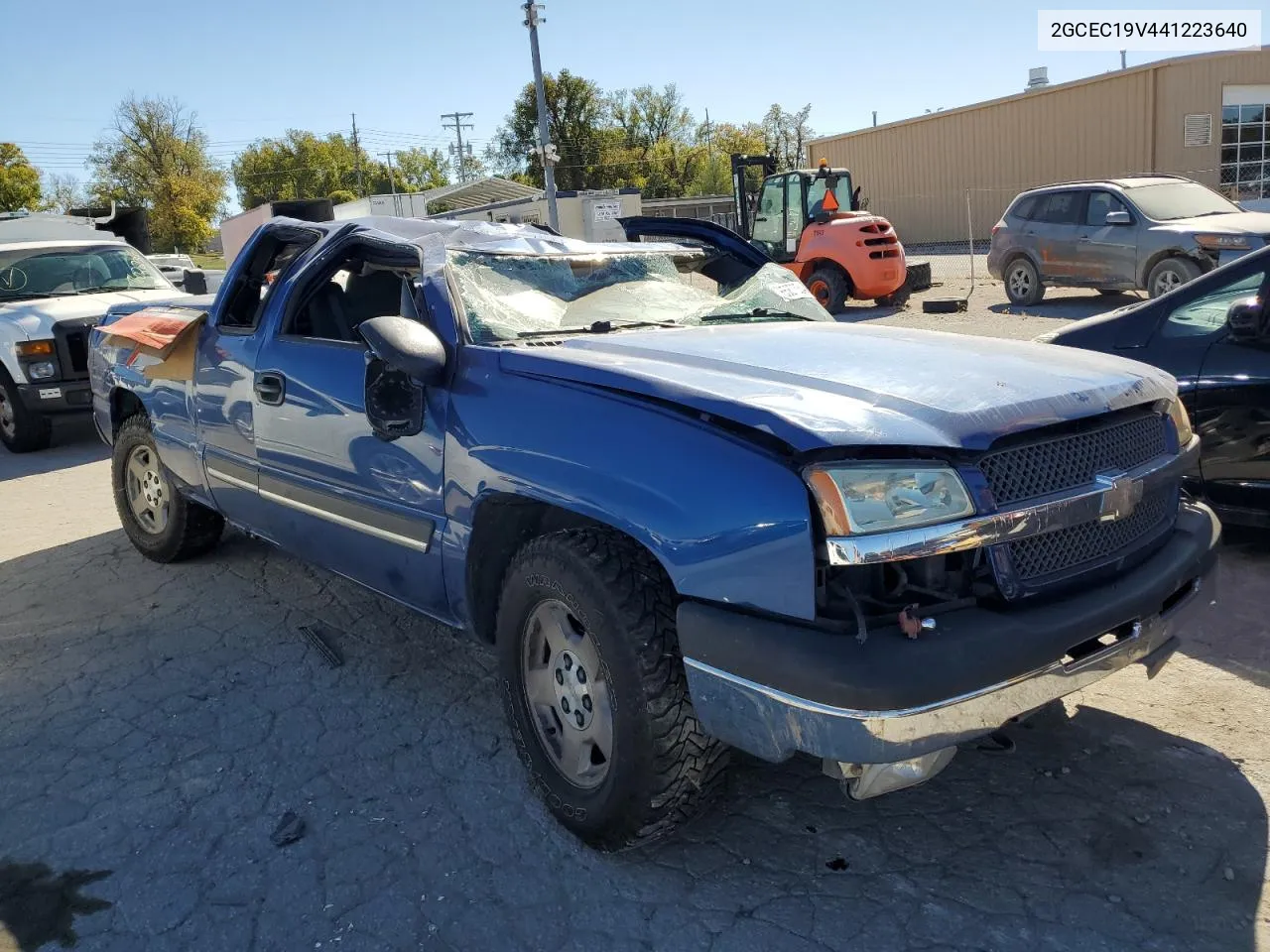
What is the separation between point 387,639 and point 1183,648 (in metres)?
3.33

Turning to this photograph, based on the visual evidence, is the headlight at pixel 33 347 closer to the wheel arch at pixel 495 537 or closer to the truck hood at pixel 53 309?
the truck hood at pixel 53 309

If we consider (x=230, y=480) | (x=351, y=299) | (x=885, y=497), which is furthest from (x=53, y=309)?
(x=885, y=497)

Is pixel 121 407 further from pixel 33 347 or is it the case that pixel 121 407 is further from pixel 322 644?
pixel 33 347

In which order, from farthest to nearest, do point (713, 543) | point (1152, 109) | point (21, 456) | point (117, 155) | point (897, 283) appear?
point (117, 155)
point (1152, 109)
point (897, 283)
point (21, 456)
point (713, 543)

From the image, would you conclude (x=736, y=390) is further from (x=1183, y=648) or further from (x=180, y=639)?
(x=180, y=639)

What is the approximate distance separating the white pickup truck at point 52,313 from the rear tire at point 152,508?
12.5 feet

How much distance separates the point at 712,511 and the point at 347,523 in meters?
1.82

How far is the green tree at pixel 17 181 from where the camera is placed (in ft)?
166

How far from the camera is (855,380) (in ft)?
9.16

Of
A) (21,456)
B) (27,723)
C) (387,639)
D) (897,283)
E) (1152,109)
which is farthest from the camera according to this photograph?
(1152,109)

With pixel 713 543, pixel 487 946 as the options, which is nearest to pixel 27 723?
pixel 487 946

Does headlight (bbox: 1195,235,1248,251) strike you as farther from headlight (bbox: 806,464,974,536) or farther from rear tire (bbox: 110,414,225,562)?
headlight (bbox: 806,464,974,536)

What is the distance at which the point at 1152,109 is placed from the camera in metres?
27.0

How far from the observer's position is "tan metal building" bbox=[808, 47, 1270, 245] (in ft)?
86.8
